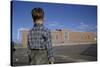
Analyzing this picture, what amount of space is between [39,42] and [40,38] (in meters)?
0.06

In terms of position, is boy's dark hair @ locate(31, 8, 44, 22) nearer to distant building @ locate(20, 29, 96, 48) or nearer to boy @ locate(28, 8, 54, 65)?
boy @ locate(28, 8, 54, 65)

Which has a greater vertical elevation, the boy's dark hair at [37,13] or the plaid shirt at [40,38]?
the boy's dark hair at [37,13]

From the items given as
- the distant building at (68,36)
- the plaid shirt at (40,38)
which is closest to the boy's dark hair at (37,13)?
the plaid shirt at (40,38)

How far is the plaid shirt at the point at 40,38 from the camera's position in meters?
2.73

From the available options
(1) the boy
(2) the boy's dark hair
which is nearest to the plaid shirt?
(1) the boy

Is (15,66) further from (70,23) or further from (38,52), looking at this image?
(70,23)

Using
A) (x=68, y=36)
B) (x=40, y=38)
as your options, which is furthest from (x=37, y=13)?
(x=68, y=36)

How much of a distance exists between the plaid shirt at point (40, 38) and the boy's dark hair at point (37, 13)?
4.2 inches

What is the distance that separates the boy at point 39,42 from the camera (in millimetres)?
2729

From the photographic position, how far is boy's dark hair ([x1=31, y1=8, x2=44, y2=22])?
2736mm

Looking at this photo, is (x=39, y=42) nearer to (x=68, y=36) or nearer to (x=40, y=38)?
(x=40, y=38)

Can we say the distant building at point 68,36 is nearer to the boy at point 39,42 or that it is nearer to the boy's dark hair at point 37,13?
the boy at point 39,42

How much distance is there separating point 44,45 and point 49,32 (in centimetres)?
19

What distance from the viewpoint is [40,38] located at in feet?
9.05
